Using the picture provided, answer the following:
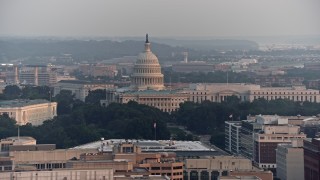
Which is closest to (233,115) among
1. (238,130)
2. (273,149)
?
(238,130)

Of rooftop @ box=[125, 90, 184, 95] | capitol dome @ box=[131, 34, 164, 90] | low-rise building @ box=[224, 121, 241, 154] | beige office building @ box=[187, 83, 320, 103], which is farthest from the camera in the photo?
capitol dome @ box=[131, 34, 164, 90]

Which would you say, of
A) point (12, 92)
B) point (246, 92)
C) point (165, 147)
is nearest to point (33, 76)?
point (12, 92)

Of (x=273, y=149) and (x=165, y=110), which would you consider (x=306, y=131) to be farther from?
(x=165, y=110)

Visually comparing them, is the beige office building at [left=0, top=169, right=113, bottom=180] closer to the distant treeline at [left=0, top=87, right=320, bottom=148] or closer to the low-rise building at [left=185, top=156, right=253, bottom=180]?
the low-rise building at [left=185, top=156, right=253, bottom=180]

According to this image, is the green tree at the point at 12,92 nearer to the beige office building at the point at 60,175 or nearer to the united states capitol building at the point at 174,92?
the united states capitol building at the point at 174,92

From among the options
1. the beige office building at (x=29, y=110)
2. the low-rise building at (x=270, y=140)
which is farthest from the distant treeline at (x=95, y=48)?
the low-rise building at (x=270, y=140)

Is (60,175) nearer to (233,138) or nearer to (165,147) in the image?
(165,147)

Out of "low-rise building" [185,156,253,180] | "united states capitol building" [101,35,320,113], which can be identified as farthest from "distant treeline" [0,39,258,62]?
"low-rise building" [185,156,253,180]
